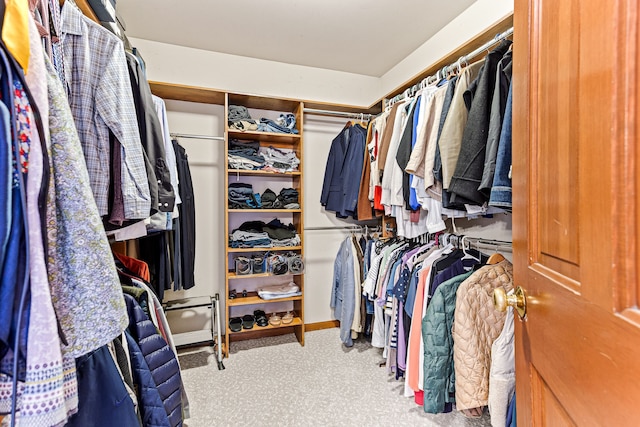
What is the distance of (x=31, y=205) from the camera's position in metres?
0.45

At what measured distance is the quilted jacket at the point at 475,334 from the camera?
128cm

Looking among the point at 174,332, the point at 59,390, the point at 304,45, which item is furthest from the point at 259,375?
the point at 304,45

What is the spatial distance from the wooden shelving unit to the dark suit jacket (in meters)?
0.27

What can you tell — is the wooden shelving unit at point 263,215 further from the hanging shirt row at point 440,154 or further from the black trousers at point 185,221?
the hanging shirt row at point 440,154

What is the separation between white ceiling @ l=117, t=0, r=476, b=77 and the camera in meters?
1.90

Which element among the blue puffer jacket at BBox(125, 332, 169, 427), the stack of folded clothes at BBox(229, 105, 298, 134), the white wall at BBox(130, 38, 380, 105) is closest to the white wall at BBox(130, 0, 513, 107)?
the white wall at BBox(130, 38, 380, 105)

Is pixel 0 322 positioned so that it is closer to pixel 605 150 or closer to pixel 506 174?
pixel 605 150

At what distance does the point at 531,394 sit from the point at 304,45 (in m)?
2.57

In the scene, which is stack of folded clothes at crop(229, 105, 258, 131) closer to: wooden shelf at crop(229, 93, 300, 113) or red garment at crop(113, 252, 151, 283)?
wooden shelf at crop(229, 93, 300, 113)

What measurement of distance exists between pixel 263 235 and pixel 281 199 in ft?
1.17

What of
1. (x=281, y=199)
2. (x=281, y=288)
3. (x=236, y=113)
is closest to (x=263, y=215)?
(x=281, y=199)

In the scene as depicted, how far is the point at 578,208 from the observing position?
454mm

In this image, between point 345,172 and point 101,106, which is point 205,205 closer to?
point 345,172

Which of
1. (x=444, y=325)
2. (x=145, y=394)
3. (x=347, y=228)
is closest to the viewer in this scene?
(x=145, y=394)
